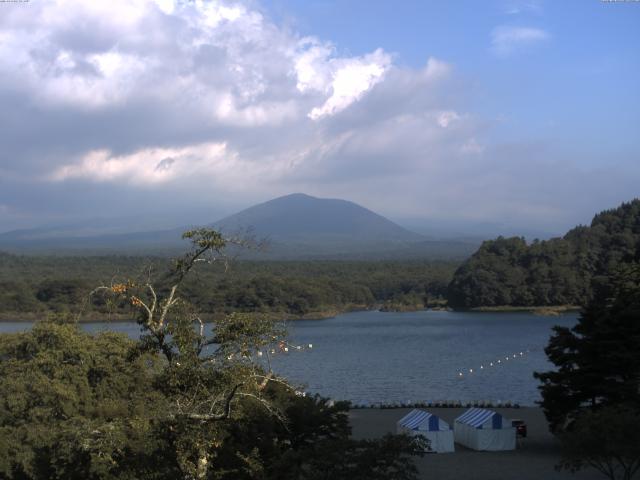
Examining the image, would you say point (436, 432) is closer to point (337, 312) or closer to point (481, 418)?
point (481, 418)

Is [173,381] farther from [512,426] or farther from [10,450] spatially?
[512,426]

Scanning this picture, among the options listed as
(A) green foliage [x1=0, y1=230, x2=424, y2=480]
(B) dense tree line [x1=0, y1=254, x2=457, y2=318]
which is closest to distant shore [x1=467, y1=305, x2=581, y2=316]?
(B) dense tree line [x1=0, y1=254, x2=457, y2=318]

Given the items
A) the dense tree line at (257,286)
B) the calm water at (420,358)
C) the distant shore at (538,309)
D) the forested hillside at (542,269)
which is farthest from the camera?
the forested hillside at (542,269)

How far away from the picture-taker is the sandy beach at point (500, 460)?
506 inches

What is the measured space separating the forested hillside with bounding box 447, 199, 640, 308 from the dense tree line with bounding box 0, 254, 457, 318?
6.55 m

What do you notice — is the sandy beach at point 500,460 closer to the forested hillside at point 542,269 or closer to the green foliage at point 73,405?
the green foliage at point 73,405

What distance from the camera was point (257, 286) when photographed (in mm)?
60531

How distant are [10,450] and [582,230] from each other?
69018 mm

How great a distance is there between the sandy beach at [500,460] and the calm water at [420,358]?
3512 millimetres

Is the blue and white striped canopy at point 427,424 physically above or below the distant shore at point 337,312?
above

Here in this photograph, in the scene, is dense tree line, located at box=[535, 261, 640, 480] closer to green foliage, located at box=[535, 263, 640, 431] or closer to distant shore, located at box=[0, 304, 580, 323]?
green foliage, located at box=[535, 263, 640, 431]

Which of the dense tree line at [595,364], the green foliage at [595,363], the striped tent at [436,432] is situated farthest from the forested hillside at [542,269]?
the striped tent at [436,432]

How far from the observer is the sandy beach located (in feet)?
42.1

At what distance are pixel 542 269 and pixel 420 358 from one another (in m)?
33.2
